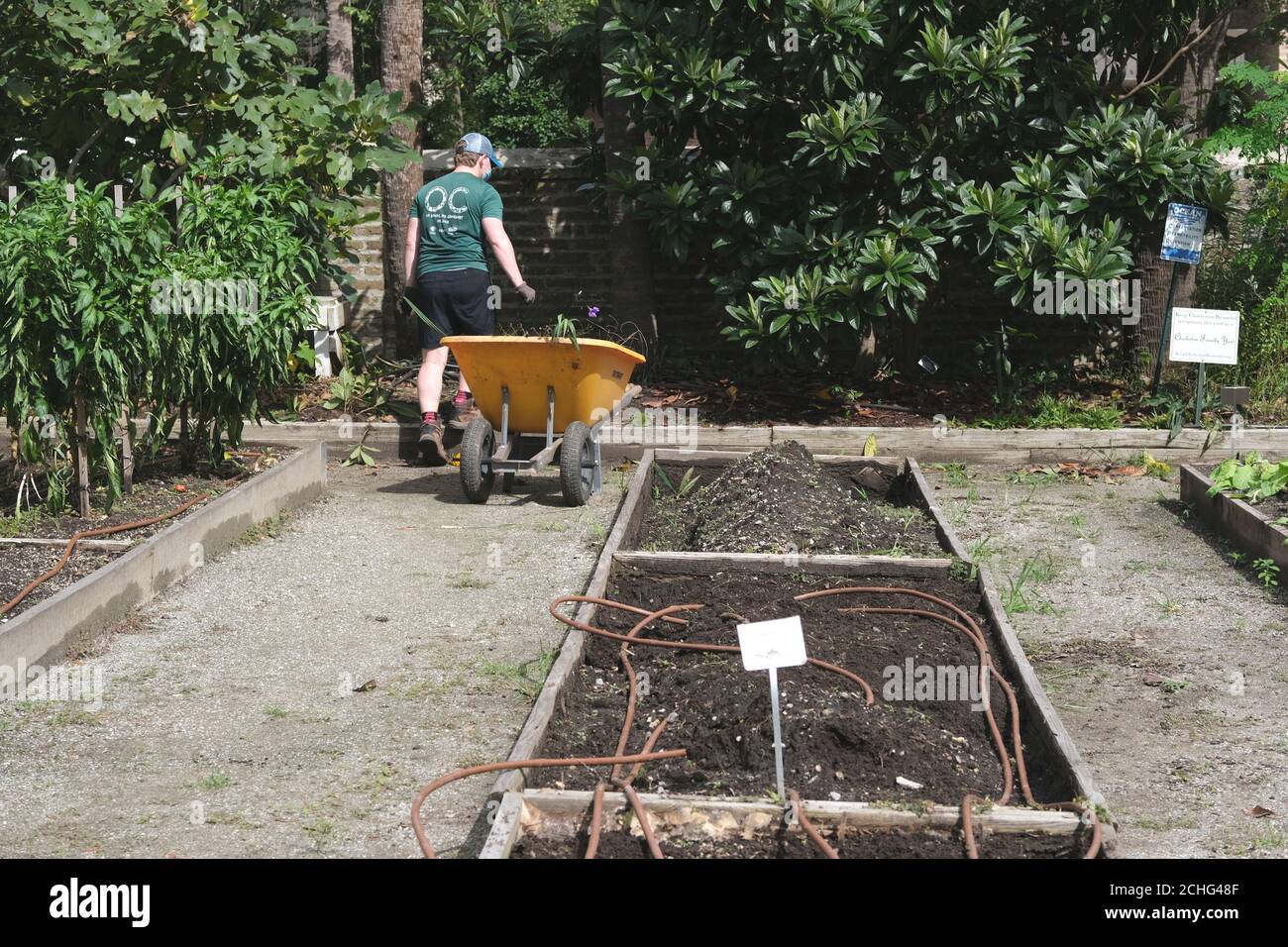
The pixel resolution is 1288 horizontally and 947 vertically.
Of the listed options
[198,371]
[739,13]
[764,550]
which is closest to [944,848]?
[764,550]

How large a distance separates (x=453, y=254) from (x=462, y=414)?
1.39m

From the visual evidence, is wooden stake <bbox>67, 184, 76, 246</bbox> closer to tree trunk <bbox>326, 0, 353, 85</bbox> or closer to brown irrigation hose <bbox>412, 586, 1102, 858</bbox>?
brown irrigation hose <bbox>412, 586, 1102, 858</bbox>

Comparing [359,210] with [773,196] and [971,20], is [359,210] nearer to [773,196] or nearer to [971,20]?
[773,196]

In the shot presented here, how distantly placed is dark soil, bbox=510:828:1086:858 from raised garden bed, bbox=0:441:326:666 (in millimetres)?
2619

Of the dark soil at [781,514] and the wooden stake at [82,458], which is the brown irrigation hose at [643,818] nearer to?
the dark soil at [781,514]

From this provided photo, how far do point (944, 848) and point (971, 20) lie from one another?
8.05 m

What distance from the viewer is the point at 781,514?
733 cm

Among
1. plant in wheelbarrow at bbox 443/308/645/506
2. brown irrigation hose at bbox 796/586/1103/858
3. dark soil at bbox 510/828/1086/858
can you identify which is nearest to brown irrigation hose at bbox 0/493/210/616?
plant in wheelbarrow at bbox 443/308/645/506

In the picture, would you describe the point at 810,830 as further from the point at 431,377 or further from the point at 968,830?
the point at 431,377

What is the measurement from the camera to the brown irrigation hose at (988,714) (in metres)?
3.70

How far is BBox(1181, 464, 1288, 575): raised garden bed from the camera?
701 centimetres

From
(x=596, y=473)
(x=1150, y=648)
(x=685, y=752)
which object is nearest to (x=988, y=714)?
(x=685, y=752)

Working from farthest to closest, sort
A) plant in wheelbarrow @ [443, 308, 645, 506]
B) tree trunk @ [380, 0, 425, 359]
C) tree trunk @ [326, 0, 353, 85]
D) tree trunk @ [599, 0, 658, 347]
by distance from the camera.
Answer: tree trunk @ [326, 0, 353, 85]
tree trunk @ [380, 0, 425, 359]
tree trunk @ [599, 0, 658, 347]
plant in wheelbarrow @ [443, 308, 645, 506]

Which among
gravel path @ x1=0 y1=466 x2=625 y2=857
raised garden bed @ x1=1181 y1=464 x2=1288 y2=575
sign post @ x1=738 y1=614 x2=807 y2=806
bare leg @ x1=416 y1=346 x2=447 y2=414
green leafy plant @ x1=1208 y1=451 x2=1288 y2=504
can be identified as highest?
bare leg @ x1=416 y1=346 x2=447 y2=414
